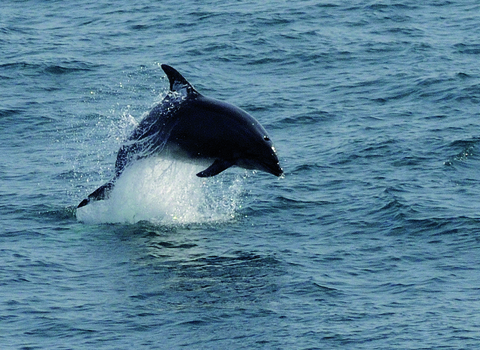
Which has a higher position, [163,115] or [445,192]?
[163,115]

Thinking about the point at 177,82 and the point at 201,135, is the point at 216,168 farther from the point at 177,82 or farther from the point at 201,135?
the point at 177,82

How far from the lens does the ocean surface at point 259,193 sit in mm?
17984

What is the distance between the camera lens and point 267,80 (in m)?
34.4

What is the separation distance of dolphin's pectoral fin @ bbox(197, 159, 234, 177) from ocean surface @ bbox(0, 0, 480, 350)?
5.46ft

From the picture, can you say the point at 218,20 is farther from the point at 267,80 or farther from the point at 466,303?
the point at 466,303

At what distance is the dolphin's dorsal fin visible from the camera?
21266 millimetres

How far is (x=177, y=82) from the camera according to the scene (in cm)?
2145

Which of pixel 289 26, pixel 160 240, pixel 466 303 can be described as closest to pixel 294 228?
pixel 160 240

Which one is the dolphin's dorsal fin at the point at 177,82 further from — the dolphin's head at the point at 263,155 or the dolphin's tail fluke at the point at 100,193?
the dolphin's tail fluke at the point at 100,193

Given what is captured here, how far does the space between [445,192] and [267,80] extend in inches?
439

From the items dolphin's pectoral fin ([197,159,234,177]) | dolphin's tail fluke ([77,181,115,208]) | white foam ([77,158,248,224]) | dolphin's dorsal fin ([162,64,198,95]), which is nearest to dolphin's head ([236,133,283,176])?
dolphin's pectoral fin ([197,159,234,177])

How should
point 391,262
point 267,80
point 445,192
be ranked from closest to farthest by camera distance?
point 391,262, point 445,192, point 267,80

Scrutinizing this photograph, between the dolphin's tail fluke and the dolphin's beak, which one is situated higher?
the dolphin's beak

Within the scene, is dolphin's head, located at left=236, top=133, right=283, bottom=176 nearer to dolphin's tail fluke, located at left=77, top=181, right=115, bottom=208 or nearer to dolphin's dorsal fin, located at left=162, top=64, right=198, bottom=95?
dolphin's dorsal fin, located at left=162, top=64, right=198, bottom=95
